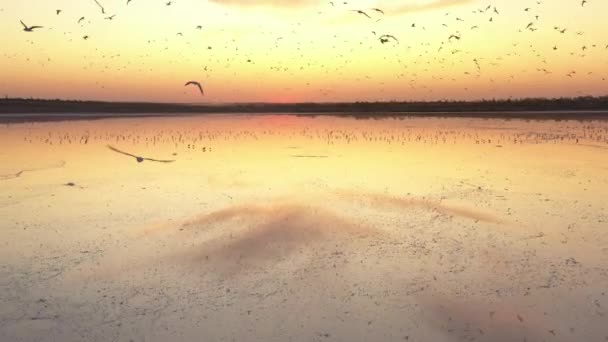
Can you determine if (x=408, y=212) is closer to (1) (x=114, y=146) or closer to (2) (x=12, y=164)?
(2) (x=12, y=164)

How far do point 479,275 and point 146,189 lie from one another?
8.95 metres

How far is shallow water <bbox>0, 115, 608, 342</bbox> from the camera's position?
5.30 metres

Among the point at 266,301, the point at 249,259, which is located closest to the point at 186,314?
the point at 266,301

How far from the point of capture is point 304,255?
7.65 m

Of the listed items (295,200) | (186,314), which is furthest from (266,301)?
(295,200)

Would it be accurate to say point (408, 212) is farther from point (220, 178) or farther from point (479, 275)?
point (220, 178)

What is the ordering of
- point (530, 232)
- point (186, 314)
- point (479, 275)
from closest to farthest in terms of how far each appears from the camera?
point (186, 314) → point (479, 275) → point (530, 232)

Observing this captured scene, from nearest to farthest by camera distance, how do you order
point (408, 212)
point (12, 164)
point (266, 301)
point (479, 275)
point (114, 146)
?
point (266, 301), point (479, 275), point (408, 212), point (12, 164), point (114, 146)

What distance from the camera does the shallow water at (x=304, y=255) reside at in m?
5.30

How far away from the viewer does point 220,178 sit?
50.2ft

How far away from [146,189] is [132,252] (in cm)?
563

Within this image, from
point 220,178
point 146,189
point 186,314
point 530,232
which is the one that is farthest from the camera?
point 220,178

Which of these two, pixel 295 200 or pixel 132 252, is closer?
pixel 132 252

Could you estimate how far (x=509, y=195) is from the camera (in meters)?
12.3
